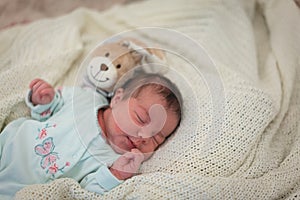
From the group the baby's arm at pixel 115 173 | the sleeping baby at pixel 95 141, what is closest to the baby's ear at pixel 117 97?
the sleeping baby at pixel 95 141

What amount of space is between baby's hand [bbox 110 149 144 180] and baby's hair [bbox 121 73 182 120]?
0.40 feet

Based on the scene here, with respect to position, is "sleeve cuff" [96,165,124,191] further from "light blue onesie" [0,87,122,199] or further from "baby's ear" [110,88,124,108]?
"baby's ear" [110,88,124,108]

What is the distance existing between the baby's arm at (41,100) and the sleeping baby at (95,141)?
0.03 meters

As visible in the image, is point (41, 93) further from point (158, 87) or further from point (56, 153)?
point (158, 87)

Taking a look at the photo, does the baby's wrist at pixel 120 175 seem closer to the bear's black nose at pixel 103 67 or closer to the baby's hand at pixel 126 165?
the baby's hand at pixel 126 165

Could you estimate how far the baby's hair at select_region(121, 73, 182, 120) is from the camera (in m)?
0.98

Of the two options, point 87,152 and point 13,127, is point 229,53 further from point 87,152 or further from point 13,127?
point 13,127

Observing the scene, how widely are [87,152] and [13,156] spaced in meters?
0.15

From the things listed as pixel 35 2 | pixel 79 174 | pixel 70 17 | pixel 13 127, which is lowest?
pixel 79 174

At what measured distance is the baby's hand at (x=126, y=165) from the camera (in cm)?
96

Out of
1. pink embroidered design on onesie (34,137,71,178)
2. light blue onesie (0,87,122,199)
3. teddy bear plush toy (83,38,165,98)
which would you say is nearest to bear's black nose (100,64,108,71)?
teddy bear plush toy (83,38,165,98)

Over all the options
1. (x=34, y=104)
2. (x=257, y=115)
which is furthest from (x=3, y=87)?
(x=257, y=115)

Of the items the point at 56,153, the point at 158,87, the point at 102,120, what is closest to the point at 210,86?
the point at 158,87

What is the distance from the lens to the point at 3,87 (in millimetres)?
→ 1113
